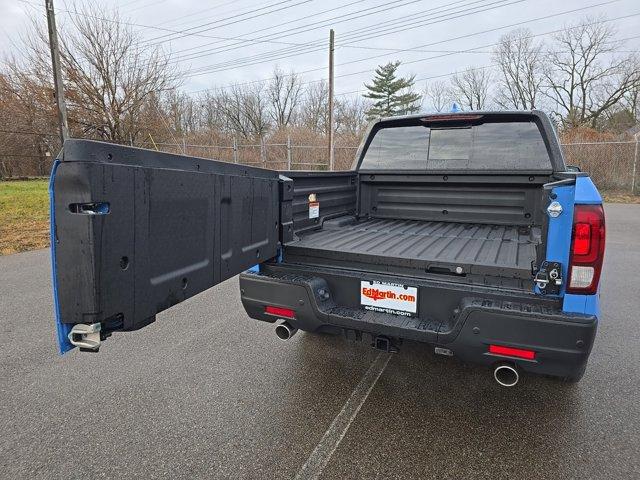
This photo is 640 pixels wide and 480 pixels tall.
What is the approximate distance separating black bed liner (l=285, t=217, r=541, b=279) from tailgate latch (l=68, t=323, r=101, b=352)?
4.82 feet

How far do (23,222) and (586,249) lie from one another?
1168 centimetres

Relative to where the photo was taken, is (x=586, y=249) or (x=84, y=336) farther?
(x=586, y=249)

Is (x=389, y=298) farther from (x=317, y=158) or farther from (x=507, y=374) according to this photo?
(x=317, y=158)

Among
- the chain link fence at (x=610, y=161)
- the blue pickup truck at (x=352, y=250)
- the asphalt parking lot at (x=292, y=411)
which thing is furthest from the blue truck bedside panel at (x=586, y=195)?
the chain link fence at (x=610, y=161)

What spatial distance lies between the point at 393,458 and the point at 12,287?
5.30 metres

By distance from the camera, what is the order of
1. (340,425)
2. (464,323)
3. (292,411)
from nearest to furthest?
Answer: (464,323), (340,425), (292,411)

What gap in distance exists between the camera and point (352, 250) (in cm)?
267

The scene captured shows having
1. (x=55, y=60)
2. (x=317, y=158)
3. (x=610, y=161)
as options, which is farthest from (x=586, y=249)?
(x=317, y=158)

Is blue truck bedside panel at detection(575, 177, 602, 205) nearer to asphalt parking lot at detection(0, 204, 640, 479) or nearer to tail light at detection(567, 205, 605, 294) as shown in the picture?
tail light at detection(567, 205, 605, 294)

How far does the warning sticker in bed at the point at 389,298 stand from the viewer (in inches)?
93.2

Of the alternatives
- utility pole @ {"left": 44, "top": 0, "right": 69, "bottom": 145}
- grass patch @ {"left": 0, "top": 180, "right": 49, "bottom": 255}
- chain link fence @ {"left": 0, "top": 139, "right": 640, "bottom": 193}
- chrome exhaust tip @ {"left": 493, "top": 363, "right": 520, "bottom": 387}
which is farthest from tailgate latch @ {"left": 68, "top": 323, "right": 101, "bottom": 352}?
chain link fence @ {"left": 0, "top": 139, "right": 640, "bottom": 193}

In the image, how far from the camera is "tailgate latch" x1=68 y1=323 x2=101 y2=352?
1.42 m

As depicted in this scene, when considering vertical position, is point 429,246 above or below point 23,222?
above

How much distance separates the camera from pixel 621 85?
28281 millimetres
